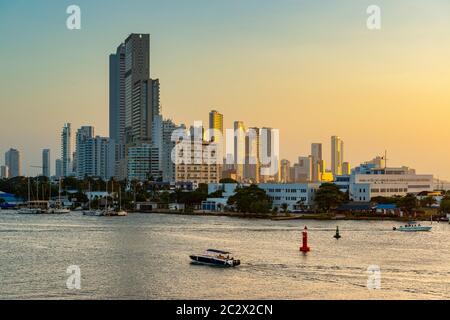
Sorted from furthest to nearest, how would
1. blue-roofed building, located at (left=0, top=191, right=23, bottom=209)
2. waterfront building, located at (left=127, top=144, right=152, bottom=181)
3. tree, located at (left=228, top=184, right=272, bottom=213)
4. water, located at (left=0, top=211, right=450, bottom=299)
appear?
waterfront building, located at (left=127, top=144, right=152, bottom=181) < blue-roofed building, located at (left=0, top=191, right=23, bottom=209) < tree, located at (left=228, top=184, right=272, bottom=213) < water, located at (left=0, top=211, right=450, bottom=299)

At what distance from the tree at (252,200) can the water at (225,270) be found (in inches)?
329

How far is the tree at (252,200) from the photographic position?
23062 millimetres

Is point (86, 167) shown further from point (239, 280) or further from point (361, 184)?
point (239, 280)

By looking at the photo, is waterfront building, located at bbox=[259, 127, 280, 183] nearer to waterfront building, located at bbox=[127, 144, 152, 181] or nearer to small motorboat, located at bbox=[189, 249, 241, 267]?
waterfront building, located at bbox=[127, 144, 152, 181]

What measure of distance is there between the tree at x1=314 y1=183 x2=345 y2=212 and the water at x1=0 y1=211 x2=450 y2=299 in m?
7.44

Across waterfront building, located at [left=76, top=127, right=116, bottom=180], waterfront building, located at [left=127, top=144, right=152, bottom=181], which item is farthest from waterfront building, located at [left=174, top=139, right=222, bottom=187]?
waterfront building, located at [left=76, top=127, right=116, bottom=180]

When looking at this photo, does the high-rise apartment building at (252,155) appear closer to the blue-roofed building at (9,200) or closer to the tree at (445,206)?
the blue-roofed building at (9,200)

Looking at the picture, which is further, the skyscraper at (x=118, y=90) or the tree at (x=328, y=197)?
the skyscraper at (x=118, y=90)

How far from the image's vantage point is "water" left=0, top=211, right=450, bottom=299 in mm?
6691

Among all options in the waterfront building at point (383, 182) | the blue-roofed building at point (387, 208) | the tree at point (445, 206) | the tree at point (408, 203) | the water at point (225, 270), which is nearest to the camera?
the water at point (225, 270)

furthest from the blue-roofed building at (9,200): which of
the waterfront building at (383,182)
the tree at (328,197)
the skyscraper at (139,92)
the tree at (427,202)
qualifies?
the skyscraper at (139,92)

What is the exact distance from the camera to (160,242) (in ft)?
40.6

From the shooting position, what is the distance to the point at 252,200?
2348 cm

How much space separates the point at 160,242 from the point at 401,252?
4.46 metres
